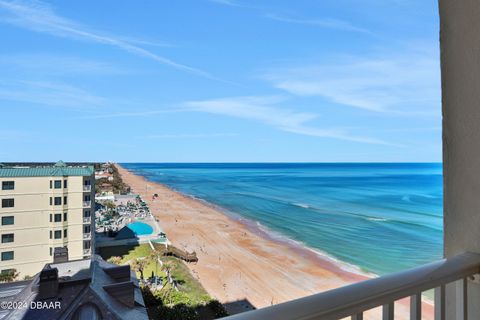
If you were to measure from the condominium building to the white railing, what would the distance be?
138cm

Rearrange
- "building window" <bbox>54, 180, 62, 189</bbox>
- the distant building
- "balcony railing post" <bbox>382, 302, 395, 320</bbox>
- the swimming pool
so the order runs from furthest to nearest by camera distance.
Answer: the swimming pool → "building window" <bbox>54, 180, 62, 189</bbox> → the distant building → "balcony railing post" <bbox>382, 302, 395, 320</bbox>

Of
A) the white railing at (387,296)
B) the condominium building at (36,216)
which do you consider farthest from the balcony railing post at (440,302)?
the condominium building at (36,216)

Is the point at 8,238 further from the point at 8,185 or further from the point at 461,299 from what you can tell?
the point at 461,299

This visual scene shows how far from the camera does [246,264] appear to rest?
7.15 meters

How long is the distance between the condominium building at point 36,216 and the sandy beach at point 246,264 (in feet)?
8.34

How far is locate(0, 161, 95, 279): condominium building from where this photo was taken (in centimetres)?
139

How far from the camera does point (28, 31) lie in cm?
159

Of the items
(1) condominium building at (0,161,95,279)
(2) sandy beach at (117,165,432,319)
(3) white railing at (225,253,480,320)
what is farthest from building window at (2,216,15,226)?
(2) sandy beach at (117,165,432,319)

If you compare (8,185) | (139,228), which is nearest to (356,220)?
(139,228)

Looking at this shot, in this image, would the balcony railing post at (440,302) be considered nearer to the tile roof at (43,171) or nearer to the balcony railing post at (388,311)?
the balcony railing post at (388,311)

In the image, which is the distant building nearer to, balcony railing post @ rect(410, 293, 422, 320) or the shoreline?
balcony railing post @ rect(410, 293, 422, 320)

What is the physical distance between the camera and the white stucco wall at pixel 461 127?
29.8 inches

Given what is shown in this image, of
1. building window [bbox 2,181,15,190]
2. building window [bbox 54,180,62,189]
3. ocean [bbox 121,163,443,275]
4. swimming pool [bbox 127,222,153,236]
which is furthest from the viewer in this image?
ocean [bbox 121,163,443,275]

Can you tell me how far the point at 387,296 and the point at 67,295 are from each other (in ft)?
4.16
